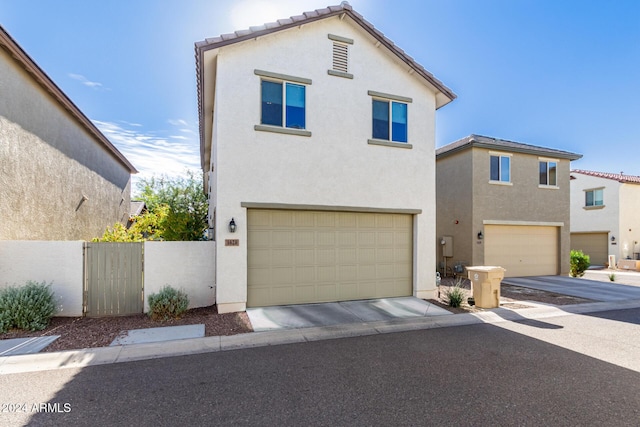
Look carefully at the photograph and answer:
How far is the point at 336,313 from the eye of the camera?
25.7 feet

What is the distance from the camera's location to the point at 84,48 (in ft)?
34.8

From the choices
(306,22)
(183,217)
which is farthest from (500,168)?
(183,217)

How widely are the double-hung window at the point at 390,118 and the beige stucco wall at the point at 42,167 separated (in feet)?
32.6

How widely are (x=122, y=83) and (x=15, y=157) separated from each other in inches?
255

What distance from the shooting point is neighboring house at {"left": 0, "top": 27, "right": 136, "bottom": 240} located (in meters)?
7.96

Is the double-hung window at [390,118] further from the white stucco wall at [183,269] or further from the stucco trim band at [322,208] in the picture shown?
the white stucco wall at [183,269]

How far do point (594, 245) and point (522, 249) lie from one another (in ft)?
45.6

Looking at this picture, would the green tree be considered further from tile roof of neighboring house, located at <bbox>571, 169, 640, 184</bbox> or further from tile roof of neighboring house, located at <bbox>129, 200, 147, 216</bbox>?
tile roof of neighboring house, located at <bbox>571, 169, 640, 184</bbox>

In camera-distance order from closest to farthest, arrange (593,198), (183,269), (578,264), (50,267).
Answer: (50,267), (183,269), (578,264), (593,198)

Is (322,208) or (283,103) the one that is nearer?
(283,103)

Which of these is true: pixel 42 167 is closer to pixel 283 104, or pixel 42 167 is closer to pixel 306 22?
pixel 283 104

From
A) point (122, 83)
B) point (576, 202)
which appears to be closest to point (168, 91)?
point (122, 83)

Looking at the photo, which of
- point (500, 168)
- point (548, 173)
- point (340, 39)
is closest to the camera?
point (340, 39)

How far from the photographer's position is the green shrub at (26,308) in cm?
621
